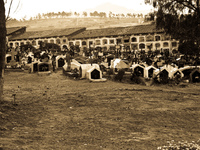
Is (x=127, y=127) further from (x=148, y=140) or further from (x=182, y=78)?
(x=182, y=78)

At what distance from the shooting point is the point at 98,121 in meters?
7.21

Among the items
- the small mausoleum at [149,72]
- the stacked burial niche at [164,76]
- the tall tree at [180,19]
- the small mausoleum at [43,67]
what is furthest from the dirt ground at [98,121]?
the tall tree at [180,19]

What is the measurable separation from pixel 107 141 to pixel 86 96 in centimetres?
468

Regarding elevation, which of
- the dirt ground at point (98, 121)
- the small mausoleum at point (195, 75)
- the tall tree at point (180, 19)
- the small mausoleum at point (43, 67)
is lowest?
the dirt ground at point (98, 121)

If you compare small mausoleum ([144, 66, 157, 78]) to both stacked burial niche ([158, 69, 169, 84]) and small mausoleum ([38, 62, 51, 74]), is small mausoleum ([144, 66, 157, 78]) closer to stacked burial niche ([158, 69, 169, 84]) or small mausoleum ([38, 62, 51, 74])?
stacked burial niche ([158, 69, 169, 84])

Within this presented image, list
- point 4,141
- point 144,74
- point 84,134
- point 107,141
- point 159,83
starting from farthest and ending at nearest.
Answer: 1. point 144,74
2. point 159,83
3. point 84,134
4. point 107,141
5. point 4,141

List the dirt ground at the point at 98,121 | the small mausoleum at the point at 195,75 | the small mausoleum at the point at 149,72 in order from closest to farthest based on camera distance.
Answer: the dirt ground at the point at 98,121
the small mausoleum at the point at 195,75
the small mausoleum at the point at 149,72

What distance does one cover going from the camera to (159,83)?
14.8m

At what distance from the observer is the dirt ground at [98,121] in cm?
557

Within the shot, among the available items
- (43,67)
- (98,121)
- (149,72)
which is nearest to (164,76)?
(149,72)

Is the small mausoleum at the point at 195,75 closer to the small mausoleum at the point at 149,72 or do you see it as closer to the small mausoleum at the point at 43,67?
the small mausoleum at the point at 149,72

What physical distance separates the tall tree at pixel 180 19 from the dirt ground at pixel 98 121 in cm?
1200

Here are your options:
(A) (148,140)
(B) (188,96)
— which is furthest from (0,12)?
(B) (188,96)

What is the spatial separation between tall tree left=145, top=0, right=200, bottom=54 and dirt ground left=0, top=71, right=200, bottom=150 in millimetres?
11998
